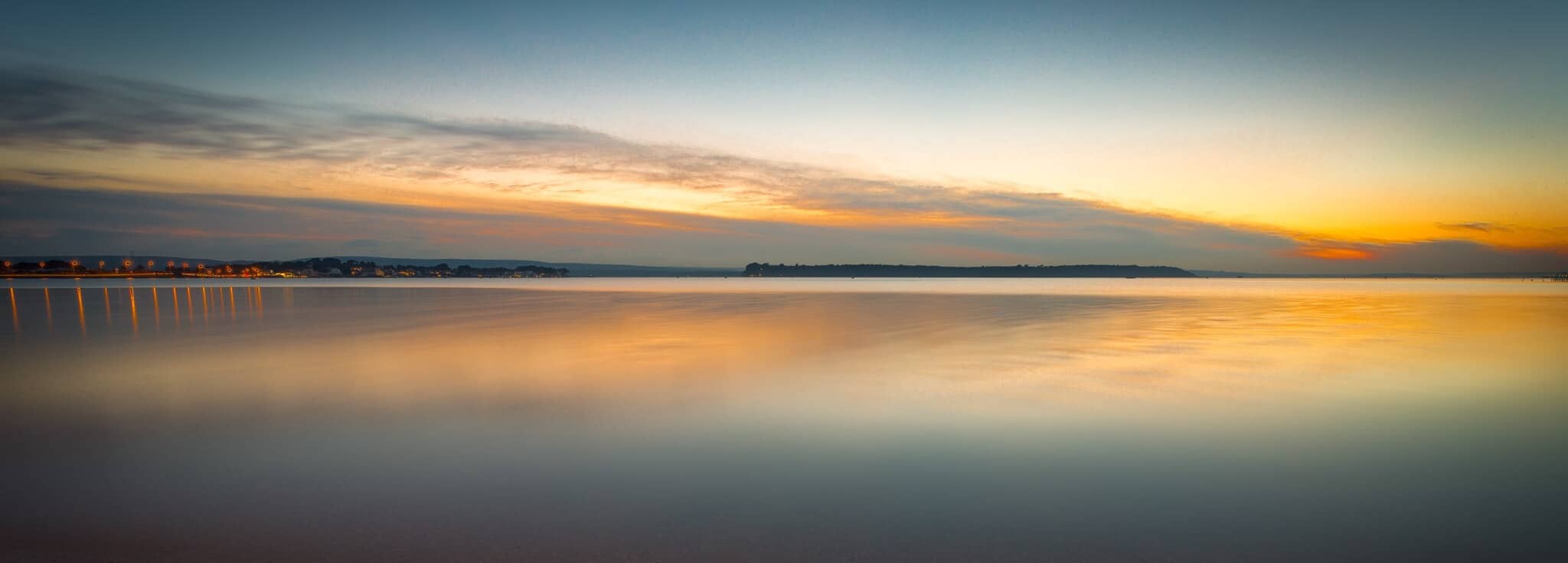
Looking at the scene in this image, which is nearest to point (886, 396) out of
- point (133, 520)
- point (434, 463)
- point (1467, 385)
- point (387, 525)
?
point (434, 463)

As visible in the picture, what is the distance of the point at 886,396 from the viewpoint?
30.3ft

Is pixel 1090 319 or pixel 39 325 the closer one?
pixel 39 325

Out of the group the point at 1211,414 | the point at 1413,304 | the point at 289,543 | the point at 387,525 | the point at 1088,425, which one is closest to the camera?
the point at 289,543

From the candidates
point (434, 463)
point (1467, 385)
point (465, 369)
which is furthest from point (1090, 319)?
point (434, 463)

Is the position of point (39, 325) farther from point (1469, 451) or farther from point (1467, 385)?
point (1467, 385)

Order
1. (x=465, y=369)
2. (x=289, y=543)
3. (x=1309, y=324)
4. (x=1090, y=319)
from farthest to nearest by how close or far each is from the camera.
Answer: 1. (x=1090, y=319)
2. (x=1309, y=324)
3. (x=465, y=369)
4. (x=289, y=543)

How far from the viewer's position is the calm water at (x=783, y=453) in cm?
436

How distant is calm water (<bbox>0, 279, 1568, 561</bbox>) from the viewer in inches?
172

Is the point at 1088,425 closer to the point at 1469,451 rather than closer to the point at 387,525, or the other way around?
the point at 1469,451

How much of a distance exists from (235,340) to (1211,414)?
1836cm

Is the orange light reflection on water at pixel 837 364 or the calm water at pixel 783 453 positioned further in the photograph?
the orange light reflection on water at pixel 837 364

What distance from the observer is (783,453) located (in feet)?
21.4

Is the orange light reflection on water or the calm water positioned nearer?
the calm water

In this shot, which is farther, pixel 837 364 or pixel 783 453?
pixel 837 364
